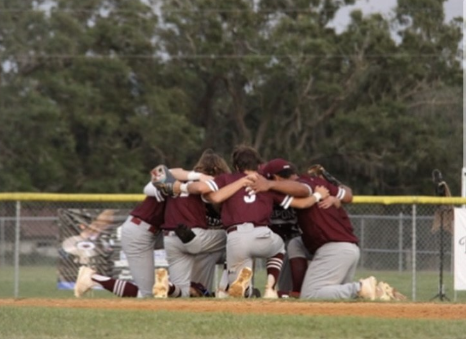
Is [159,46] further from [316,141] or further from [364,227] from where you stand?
[364,227]

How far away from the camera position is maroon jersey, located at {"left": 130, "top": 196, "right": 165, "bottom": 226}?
538 inches

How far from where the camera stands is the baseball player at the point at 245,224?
41.4 feet

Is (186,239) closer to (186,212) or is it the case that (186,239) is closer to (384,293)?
(186,212)

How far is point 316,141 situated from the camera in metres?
45.6

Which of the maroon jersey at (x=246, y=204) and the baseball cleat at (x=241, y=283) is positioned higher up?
the maroon jersey at (x=246, y=204)

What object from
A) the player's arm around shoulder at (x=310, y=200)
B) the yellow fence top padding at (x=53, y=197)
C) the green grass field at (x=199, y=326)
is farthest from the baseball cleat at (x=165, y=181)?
the yellow fence top padding at (x=53, y=197)

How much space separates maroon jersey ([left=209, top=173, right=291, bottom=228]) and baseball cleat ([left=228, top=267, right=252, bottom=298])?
51 centimetres

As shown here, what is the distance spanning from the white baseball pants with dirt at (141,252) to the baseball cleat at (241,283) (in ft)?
4.75

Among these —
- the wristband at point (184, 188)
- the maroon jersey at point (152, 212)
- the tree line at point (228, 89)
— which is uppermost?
the tree line at point (228, 89)

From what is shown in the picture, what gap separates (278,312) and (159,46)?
3631 centimetres

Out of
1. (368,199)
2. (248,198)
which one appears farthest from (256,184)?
(368,199)

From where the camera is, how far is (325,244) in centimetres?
1312

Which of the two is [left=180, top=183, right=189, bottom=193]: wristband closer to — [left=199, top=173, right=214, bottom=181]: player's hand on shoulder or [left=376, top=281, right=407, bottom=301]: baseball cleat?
Result: [left=199, top=173, right=214, bottom=181]: player's hand on shoulder

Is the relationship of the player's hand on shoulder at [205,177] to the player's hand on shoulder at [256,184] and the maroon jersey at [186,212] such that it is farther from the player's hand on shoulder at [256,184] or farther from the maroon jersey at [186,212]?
the player's hand on shoulder at [256,184]
